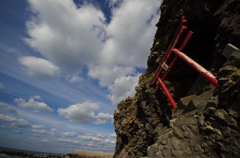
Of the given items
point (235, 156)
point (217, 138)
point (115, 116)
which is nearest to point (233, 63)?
point (217, 138)

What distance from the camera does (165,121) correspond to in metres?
13.5

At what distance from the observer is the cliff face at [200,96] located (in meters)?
4.36

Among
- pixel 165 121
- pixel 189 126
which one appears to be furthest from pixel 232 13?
pixel 165 121

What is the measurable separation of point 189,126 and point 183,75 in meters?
10.0

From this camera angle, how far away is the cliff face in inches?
172

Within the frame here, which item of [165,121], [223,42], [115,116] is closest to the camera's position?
[223,42]

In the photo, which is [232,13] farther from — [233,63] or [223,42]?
[233,63]

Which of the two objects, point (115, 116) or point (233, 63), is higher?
point (115, 116)

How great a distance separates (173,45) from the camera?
11531 millimetres

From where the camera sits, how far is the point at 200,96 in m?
6.52

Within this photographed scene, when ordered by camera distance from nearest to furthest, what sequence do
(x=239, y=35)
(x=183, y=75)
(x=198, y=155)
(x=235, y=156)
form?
(x=235, y=156) → (x=198, y=155) → (x=239, y=35) → (x=183, y=75)

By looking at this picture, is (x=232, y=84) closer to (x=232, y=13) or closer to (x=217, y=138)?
(x=217, y=138)

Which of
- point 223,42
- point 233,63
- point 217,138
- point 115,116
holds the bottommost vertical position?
point 217,138

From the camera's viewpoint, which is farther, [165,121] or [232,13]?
[165,121]
